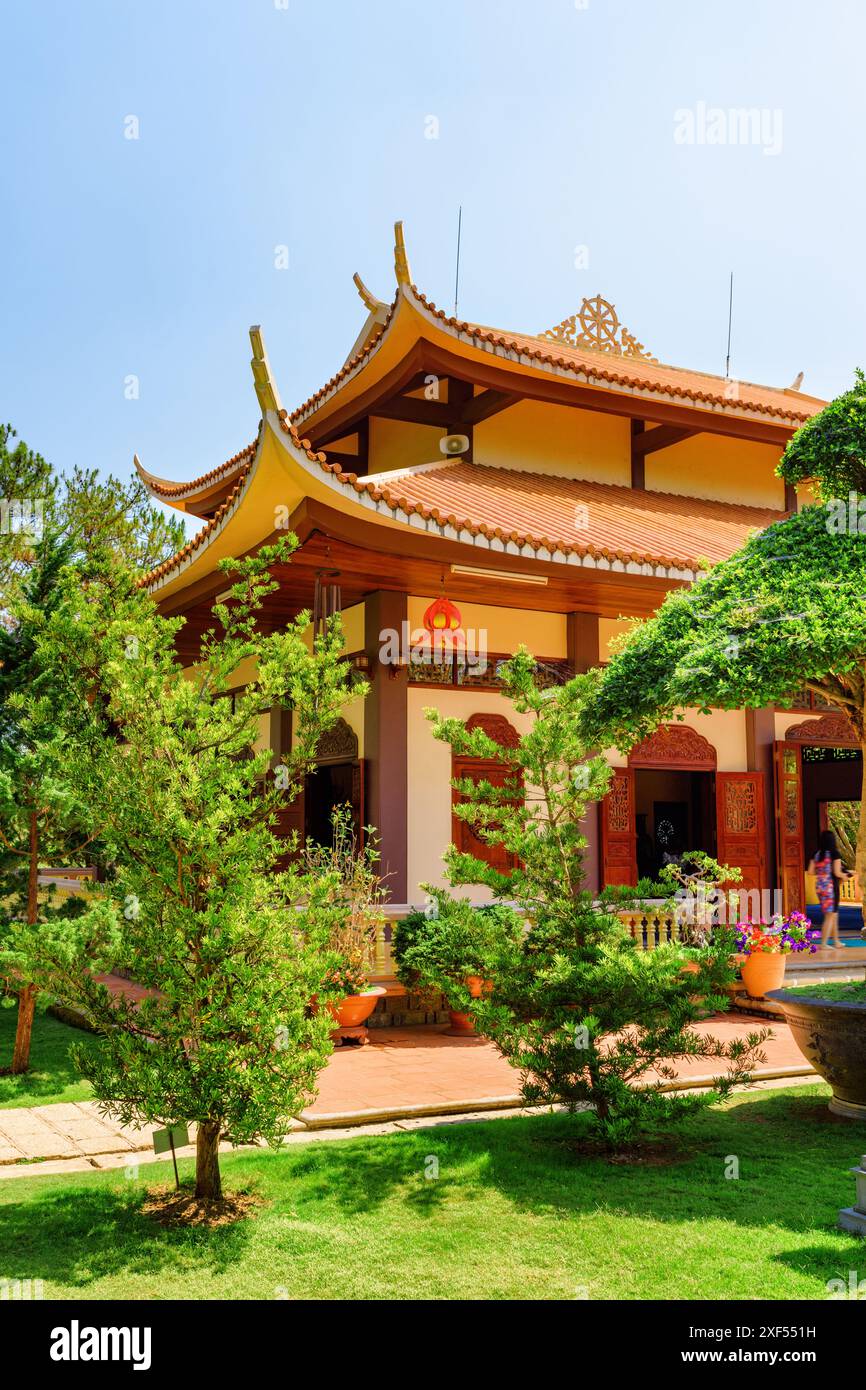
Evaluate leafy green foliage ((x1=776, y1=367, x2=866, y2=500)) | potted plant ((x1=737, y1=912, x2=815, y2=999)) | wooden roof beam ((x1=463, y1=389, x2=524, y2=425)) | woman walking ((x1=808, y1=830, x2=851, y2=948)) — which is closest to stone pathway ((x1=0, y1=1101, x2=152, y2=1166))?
leafy green foliage ((x1=776, y1=367, x2=866, y2=500))

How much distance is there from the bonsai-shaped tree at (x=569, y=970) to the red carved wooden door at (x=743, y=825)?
238 inches

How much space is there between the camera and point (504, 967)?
19.1 feet

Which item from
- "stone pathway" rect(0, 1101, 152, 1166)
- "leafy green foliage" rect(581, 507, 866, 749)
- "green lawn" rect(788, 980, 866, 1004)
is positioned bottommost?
"stone pathway" rect(0, 1101, 152, 1166)

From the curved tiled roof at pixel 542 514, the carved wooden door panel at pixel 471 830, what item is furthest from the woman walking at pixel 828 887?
the carved wooden door panel at pixel 471 830

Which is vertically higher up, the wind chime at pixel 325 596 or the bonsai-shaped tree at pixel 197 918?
the wind chime at pixel 325 596

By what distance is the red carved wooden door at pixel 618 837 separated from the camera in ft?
36.1

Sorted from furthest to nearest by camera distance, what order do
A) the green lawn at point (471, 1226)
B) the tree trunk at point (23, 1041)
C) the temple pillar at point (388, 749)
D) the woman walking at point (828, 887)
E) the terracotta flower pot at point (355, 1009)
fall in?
the woman walking at point (828, 887) → the temple pillar at point (388, 749) → the terracotta flower pot at point (355, 1009) → the tree trunk at point (23, 1041) → the green lawn at point (471, 1226)

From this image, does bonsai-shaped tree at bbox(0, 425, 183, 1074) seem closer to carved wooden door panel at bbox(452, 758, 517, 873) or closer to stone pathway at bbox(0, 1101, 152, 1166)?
stone pathway at bbox(0, 1101, 152, 1166)

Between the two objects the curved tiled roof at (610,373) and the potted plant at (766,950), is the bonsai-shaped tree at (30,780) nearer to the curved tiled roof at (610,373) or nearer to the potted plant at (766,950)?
the curved tiled roof at (610,373)

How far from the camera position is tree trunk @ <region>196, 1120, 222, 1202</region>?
4879mm

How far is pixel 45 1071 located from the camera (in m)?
8.10

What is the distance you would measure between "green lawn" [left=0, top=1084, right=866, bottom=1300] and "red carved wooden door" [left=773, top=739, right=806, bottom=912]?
20.5 ft
